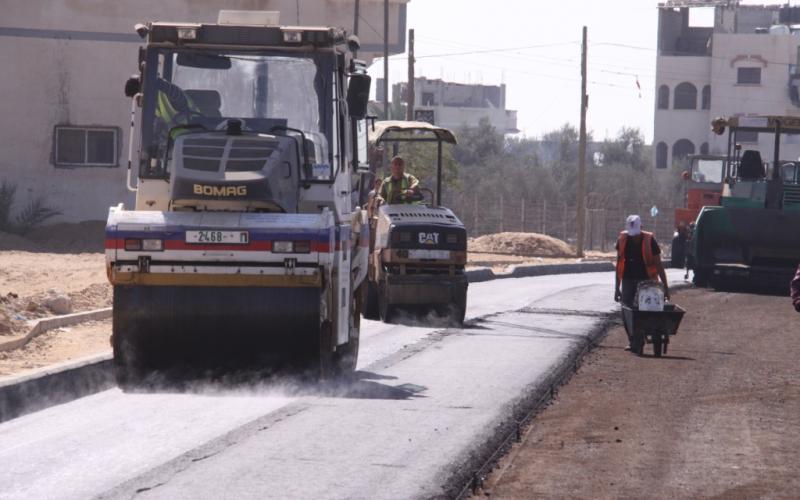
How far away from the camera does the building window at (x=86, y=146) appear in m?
35.6

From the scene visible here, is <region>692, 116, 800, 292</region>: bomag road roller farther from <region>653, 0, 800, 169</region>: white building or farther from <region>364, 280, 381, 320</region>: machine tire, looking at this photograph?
<region>653, 0, 800, 169</region>: white building

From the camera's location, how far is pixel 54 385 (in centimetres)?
1181

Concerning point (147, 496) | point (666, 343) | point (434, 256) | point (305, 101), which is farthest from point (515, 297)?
point (147, 496)

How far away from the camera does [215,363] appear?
460 inches

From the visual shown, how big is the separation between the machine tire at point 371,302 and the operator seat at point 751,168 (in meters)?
11.5

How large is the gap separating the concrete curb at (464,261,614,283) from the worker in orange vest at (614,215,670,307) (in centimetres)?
1265

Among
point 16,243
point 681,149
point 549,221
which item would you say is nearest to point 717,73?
point 681,149

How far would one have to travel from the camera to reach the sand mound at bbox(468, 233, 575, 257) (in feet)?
149

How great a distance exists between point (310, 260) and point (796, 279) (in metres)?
3.72

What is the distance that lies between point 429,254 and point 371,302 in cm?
151

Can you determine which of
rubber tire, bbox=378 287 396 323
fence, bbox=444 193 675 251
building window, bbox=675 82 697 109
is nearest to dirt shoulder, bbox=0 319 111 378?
rubber tire, bbox=378 287 396 323

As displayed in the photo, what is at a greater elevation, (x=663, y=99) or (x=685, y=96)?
(x=685, y=96)

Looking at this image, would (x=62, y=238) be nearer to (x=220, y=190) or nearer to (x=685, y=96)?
(x=220, y=190)

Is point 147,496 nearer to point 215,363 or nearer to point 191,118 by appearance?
point 215,363
